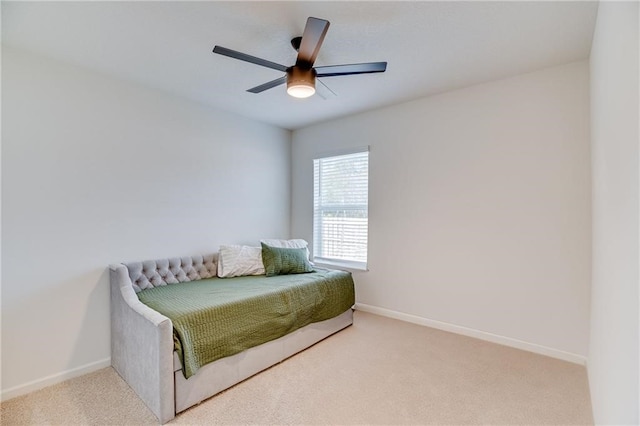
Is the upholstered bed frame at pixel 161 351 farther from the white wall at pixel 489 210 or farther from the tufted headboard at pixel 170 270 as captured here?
the white wall at pixel 489 210

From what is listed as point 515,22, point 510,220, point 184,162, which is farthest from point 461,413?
point 184,162

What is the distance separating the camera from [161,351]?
6.16 feet

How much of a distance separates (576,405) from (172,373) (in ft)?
8.66

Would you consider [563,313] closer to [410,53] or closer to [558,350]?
[558,350]

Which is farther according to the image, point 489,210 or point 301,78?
point 489,210

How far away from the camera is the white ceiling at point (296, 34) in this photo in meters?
1.85

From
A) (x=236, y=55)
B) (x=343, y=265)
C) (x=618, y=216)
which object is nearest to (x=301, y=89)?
(x=236, y=55)

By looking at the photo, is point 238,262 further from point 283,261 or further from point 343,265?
point 343,265

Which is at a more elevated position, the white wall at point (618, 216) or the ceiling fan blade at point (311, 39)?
the ceiling fan blade at point (311, 39)

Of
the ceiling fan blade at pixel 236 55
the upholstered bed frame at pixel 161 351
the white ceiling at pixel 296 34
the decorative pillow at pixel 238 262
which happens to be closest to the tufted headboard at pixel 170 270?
the upholstered bed frame at pixel 161 351

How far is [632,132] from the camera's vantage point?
110 centimetres

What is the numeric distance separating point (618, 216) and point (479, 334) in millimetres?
2093

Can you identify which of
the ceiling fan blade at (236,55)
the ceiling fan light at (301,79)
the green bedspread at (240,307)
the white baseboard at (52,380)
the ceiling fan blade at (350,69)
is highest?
the ceiling fan blade at (236,55)

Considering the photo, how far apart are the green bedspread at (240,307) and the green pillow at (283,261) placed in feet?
0.33
